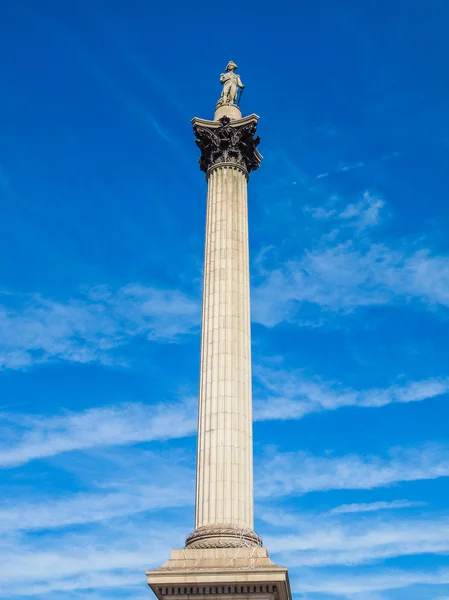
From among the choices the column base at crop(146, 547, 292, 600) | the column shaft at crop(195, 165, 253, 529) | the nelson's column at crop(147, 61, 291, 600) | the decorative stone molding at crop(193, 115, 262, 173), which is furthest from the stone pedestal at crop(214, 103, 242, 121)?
the column base at crop(146, 547, 292, 600)

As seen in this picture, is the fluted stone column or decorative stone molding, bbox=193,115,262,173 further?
decorative stone molding, bbox=193,115,262,173

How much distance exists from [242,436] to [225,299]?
21.4 ft

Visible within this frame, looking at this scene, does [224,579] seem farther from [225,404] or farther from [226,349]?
[226,349]

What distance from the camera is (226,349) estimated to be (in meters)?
32.9

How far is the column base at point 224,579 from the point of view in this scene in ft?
87.2

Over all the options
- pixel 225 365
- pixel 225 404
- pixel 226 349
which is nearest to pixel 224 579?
pixel 225 404

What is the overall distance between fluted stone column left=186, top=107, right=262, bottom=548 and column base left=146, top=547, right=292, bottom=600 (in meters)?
1.02

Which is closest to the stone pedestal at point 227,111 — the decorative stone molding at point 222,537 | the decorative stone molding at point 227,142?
the decorative stone molding at point 227,142

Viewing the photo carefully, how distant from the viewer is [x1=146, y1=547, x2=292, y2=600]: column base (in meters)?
26.6

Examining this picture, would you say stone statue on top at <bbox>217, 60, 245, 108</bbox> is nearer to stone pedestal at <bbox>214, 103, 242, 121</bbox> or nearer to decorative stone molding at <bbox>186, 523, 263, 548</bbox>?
stone pedestal at <bbox>214, 103, 242, 121</bbox>

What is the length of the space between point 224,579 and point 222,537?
1851 mm

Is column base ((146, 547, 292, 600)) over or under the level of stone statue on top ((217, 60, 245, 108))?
under

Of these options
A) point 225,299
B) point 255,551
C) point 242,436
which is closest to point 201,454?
point 242,436

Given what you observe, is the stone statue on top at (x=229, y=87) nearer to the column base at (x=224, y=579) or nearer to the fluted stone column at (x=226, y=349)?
the fluted stone column at (x=226, y=349)
